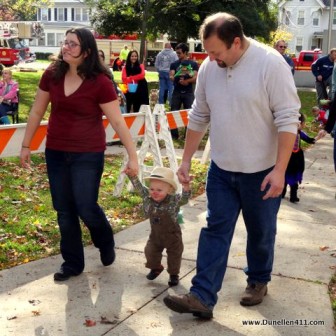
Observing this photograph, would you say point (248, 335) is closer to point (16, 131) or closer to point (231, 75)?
point (231, 75)

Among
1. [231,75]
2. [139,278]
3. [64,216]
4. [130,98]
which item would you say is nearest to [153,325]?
[139,278]

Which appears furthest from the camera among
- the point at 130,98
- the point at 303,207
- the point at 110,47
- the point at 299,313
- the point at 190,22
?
the point at 110,47

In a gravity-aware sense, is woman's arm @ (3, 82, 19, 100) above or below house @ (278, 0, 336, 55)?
below

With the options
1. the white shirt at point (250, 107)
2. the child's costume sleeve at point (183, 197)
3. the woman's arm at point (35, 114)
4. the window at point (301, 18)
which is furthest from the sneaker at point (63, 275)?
the window at point (301, 18)

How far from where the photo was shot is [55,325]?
419 cm

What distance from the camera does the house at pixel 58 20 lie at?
8312 centimetres

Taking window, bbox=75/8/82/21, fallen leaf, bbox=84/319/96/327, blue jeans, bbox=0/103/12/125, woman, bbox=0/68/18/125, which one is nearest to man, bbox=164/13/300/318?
fallen leaf, bbox=84/319/96/327

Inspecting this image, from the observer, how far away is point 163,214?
4.81 meters

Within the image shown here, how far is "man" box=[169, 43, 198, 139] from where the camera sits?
43.4 feet

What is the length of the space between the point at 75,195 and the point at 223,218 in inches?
48.0

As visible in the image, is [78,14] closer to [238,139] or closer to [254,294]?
[254,294]

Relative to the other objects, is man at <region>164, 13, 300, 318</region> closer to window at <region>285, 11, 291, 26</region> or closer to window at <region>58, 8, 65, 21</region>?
window at <region>285, 11, 291, 26</region>

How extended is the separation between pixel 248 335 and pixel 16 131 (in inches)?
120

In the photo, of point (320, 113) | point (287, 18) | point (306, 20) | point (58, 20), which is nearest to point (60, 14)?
point (58, 20)
